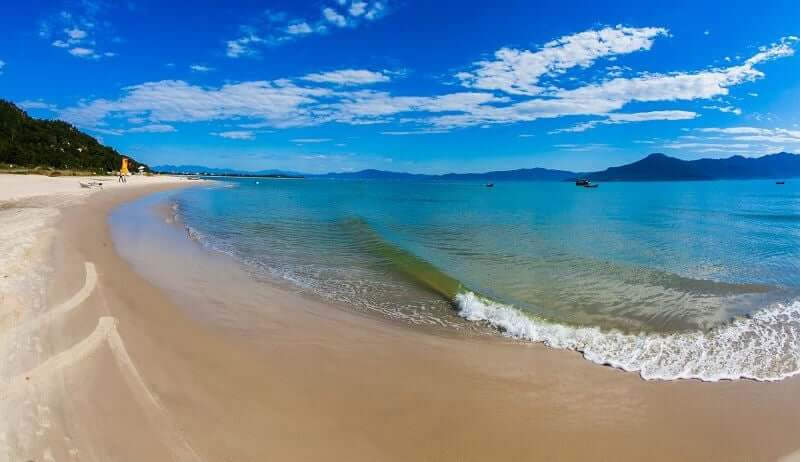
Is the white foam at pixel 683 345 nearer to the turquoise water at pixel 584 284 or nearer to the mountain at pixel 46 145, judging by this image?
the turquoise water at pixel 584 284

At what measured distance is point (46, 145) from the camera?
226 feet

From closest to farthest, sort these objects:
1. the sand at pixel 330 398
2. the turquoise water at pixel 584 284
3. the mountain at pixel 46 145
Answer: the sand at pixel 330 398 < the turquoise water at pixel 584 284 < the mountain at pixel 46 145

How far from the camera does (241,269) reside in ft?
36.6

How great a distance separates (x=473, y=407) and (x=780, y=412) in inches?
150

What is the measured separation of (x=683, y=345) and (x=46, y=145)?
92970 mm

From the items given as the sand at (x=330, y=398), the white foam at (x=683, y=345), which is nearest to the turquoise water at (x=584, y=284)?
the white foam at (x=683, y=345)

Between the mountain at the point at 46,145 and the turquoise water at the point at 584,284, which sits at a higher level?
the mountain at the point at 46,145

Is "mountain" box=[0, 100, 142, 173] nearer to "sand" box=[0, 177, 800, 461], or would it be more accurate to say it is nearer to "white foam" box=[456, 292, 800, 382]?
"sand" box=[0, 177, 800, 461]

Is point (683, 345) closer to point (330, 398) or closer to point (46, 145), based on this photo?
point (330, 398)

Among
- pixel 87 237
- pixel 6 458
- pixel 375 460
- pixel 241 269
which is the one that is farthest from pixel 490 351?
pixel 87 237

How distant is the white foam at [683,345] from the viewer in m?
5.87

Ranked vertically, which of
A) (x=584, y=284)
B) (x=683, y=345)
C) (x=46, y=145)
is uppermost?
(x=46, y=145)

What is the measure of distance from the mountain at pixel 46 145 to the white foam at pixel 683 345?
78564 mm

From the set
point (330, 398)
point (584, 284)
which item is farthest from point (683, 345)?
point (330, 398)
